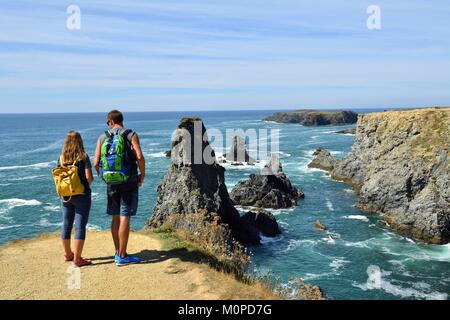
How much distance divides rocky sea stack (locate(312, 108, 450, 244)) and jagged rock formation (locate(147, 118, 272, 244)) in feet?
58.5

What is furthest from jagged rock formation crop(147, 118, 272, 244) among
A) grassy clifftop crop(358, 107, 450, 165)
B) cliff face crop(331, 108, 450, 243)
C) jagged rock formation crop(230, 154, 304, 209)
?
grassy clifftop crop(358, 107, 450, 165)

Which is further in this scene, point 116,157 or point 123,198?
point 123,198

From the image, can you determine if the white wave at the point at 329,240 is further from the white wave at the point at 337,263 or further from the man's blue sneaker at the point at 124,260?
the man's blue sneaker at the point at 124,260

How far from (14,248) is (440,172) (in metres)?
47.0

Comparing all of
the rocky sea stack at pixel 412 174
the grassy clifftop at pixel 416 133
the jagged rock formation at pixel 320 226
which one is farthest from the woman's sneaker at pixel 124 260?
the grassy clifftop at pixel 416 133

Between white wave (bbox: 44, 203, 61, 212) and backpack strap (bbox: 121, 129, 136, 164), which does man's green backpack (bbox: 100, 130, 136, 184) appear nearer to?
backpack strap (bbox: 121, 129, 136, 164)

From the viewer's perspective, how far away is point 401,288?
30.8 m

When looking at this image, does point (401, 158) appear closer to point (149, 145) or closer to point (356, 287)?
point (356, 287)

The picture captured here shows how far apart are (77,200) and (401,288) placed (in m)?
27.6

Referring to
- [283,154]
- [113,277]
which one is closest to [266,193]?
[113,277]

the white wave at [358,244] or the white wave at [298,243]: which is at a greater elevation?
the white wave at [298,243]

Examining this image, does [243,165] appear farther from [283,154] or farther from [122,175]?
[122,175]

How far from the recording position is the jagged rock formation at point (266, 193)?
5544 centimetres

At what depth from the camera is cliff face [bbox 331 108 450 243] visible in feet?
144
